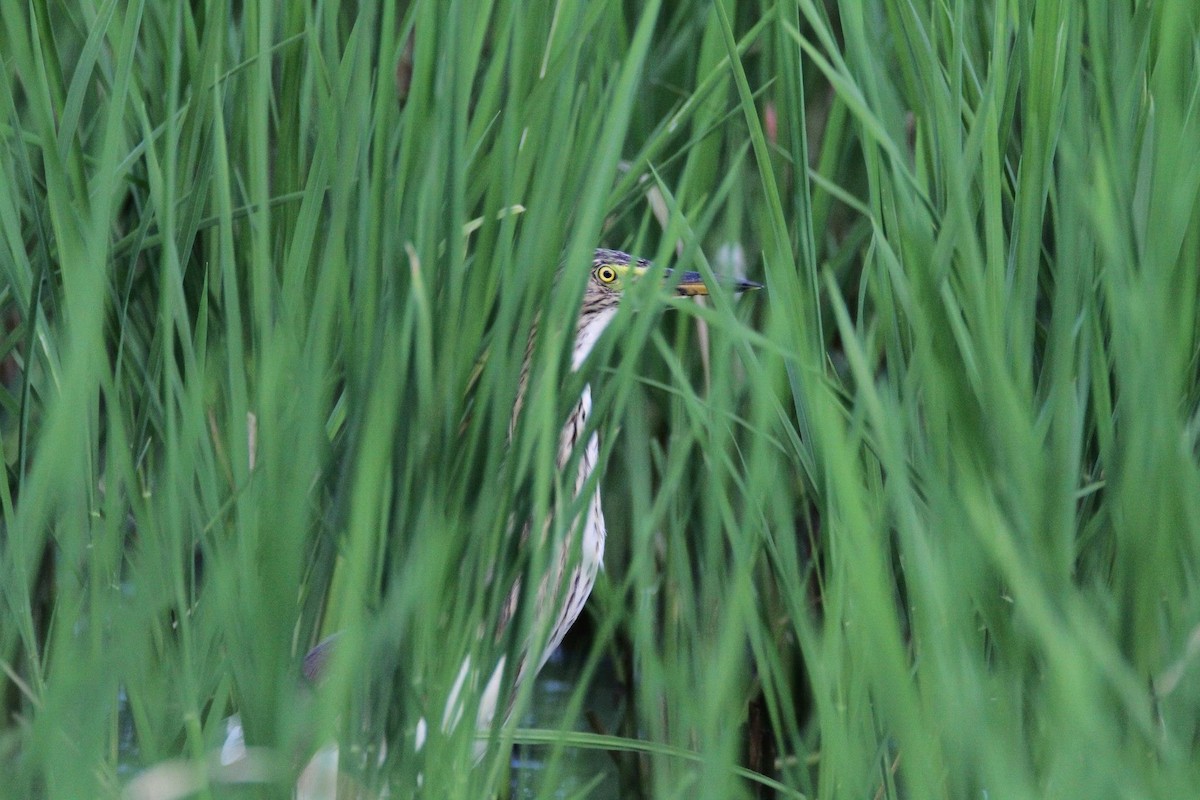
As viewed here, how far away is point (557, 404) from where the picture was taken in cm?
125

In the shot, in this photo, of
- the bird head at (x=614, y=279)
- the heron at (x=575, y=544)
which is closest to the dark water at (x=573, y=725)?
the heron at (x=575, y=544)

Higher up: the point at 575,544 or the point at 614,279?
the point at 575,544

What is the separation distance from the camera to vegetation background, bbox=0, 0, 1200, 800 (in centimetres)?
105

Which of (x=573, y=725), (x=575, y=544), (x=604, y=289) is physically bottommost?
(x=573, y=725)

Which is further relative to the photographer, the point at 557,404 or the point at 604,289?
the point at 604,289

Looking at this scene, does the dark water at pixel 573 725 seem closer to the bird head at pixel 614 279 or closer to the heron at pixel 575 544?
the heron at pixel 575 544

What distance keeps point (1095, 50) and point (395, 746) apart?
88 cm

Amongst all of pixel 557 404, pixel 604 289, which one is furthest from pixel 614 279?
pixel 557 404

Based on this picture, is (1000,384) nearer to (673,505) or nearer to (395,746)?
(395,746)

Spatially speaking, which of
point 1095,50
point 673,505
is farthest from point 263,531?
point 1095,50

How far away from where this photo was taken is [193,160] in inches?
60.8

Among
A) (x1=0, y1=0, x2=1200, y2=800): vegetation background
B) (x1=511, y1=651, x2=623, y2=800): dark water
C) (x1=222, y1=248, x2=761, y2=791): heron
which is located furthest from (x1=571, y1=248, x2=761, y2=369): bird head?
(x1=511, y1=651, x2=623, y2=800): dark water

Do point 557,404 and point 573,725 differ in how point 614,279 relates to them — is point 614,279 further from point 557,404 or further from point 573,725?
point 557,404

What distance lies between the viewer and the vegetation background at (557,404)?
1.05 m
